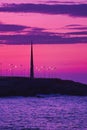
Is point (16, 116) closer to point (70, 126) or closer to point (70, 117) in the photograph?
point (70, 117)

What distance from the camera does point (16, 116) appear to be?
102312 mm

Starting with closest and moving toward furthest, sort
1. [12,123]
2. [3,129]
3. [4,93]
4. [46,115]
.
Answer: [3,129] < [12,123] < [46,115] < [4,93]

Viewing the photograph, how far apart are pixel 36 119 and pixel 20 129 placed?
587 inches

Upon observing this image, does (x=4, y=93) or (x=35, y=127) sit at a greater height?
(x=35, y=127)

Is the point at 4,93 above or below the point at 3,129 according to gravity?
below

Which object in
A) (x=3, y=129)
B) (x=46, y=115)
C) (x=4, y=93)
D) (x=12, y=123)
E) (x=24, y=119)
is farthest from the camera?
(x=4, y=93)

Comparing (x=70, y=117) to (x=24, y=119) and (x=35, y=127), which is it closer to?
(x=24, y=119)

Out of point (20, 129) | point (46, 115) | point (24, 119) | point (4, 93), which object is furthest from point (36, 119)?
point (4, 93)

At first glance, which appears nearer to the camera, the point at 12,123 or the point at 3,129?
the point at 3,129

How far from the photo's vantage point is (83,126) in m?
85.7

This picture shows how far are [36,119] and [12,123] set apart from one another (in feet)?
23.7

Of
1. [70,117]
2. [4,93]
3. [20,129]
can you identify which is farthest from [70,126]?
[4,93]

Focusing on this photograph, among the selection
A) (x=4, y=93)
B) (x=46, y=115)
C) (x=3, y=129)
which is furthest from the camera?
(x=4, y=93)

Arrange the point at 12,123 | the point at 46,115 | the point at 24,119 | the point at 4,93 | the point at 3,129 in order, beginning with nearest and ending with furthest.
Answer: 1. the point at 3,129
2. the point at 12,123
3. the point at 24,119
4. the point at 46,115
5. the point at 4,93
